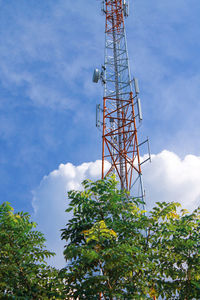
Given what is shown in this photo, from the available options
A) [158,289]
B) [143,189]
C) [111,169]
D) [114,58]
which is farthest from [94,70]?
[158,289]

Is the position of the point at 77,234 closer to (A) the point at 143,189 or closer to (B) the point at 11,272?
(B) the point at 11,272

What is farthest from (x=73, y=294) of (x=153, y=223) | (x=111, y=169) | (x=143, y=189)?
(x=111, y=169)

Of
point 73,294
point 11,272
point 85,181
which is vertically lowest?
point 73,294

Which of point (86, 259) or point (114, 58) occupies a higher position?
point (114, 58)

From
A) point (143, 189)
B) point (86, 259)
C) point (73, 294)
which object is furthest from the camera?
point (143, 189)

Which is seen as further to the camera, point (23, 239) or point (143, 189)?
point (143, 189)

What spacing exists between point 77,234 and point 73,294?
4.98ft

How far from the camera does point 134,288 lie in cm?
769

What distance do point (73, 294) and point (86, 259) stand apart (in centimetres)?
122

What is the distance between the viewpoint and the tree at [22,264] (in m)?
7.36

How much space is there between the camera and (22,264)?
774 centimetres

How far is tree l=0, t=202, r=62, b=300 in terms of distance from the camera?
290 inches

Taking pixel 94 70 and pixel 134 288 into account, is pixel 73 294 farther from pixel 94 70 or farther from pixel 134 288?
pixel 94 70

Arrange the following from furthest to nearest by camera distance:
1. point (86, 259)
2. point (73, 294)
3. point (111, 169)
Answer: point (111, 169), point (73, 294), point (86, 259)
